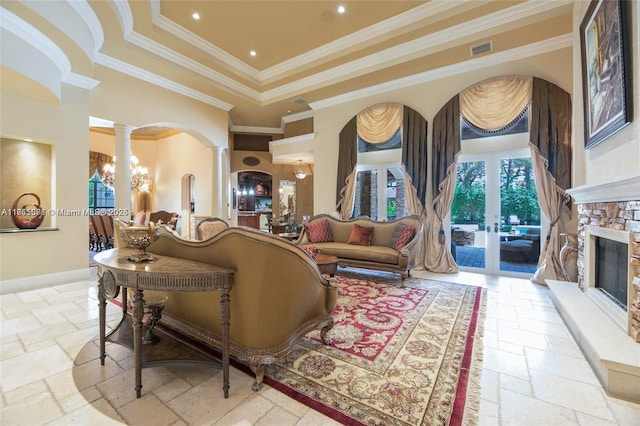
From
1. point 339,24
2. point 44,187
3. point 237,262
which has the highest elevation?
point 339,24

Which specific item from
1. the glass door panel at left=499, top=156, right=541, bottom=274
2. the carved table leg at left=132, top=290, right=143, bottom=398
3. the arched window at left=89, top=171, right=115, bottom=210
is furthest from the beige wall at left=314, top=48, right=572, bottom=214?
the arched window at left=89, top=171, right=115, bottom=210

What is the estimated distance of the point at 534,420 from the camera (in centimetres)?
155

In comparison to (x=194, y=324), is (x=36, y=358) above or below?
below

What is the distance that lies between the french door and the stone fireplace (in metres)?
1.44

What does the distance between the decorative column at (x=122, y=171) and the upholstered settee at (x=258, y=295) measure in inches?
177

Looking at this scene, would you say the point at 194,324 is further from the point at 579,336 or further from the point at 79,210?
the point at 79,210

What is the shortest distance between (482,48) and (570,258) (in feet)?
11.8

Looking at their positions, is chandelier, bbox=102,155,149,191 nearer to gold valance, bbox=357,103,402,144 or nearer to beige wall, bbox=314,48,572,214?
beige wall, bbox=314,48,572,214

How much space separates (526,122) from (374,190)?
9.99 feet

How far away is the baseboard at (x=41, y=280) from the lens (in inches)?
156

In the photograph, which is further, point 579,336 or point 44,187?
point 44,187

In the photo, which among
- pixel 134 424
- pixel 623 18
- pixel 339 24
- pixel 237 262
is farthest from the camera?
pixel 339 24

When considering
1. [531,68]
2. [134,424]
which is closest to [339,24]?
[531,68]

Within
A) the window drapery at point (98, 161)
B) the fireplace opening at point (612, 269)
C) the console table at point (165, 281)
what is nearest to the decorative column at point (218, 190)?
the window drapery at point (98, 161)
